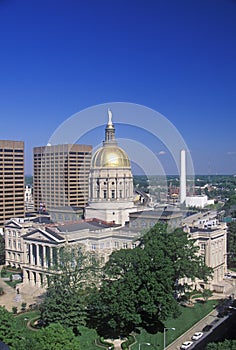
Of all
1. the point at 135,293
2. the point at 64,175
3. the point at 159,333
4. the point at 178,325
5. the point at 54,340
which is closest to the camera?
the point at 54,340

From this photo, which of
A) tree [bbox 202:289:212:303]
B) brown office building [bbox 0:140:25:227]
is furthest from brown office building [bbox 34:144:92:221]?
tree [bbox 202:289:212:303]

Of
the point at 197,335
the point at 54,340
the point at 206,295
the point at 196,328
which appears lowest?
the point at 196,328

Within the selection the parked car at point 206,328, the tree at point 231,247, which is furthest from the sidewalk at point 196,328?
the tree at point 231,247

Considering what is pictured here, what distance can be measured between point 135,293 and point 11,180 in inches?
1171

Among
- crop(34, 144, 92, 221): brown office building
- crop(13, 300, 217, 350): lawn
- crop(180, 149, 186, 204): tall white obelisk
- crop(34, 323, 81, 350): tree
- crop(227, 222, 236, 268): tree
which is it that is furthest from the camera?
crop(180, 149, 186, 204): tall white obelisk

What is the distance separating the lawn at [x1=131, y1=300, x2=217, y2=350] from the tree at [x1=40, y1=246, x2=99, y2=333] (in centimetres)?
272

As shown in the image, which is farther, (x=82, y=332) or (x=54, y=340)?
(x=82, y=332)

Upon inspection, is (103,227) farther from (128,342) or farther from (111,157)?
(128,342)

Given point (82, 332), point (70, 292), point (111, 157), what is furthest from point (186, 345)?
point (111, 157)

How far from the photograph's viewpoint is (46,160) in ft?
172

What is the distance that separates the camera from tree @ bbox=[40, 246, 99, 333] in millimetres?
17547

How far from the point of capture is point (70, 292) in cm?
1838

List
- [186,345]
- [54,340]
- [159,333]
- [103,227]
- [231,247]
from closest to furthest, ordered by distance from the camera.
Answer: [54,340] → [186,345] → [159,333] → [103,227] → [231,247]

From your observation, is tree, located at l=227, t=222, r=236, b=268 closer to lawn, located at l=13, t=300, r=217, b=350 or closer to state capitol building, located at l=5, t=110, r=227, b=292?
state capitol building, located at l=5, t=110, r=227, b=292
